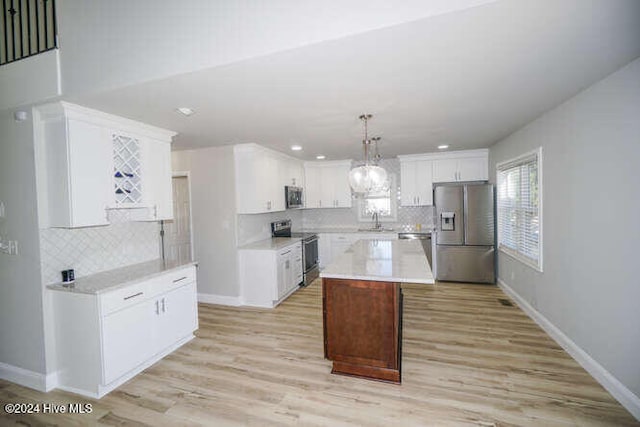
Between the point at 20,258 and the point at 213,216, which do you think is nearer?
the point at 20,258

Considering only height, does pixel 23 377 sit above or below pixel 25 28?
below

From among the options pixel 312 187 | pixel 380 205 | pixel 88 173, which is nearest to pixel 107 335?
pixel 88 173

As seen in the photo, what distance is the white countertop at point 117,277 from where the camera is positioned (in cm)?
240

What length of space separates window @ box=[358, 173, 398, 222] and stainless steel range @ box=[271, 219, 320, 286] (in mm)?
1341

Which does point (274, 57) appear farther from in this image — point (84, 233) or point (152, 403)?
point (152, 403)

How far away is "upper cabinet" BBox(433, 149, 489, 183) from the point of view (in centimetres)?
539

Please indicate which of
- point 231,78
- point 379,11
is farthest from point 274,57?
point 379,11

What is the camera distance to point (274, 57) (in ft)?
5.78

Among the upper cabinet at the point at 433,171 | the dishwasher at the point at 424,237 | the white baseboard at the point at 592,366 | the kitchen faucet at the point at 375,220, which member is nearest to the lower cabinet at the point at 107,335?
the white baseboard at the point at 592,366

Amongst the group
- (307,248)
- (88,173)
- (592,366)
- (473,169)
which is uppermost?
(473,169)

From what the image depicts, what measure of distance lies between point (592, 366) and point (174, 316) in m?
3.90

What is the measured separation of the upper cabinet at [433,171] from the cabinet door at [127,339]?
4.70 meters

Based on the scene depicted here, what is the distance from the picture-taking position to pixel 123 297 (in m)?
2.52

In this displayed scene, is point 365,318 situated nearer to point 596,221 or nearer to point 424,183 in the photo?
point 596,221
